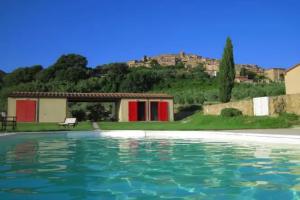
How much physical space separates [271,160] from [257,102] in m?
15.0

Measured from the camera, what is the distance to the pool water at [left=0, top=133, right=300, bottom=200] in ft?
14.6

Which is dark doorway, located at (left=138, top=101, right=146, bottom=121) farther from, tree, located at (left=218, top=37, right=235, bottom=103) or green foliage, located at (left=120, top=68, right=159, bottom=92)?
green foliage, located at (left=120, top=68, right=159, bottom=92)

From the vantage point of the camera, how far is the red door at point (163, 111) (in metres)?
31.3

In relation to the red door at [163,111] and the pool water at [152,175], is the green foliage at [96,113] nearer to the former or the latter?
the red door at [163,111]

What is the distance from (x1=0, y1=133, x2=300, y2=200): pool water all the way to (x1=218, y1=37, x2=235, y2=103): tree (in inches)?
759

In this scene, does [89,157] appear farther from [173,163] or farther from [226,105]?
[226,105]

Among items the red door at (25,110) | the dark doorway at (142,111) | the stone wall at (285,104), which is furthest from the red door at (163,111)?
the stone wall at (285,104)

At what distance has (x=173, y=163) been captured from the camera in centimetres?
729

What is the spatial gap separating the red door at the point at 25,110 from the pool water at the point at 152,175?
2036 centimetres

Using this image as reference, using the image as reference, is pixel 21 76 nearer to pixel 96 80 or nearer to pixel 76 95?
pixel 96 80

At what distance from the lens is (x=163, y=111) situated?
3147 cm

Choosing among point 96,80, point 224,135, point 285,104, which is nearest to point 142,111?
point 285,104

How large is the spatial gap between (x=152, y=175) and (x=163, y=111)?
25657 millimetres

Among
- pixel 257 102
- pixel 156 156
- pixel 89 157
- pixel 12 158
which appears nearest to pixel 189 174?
pixel 156 156
